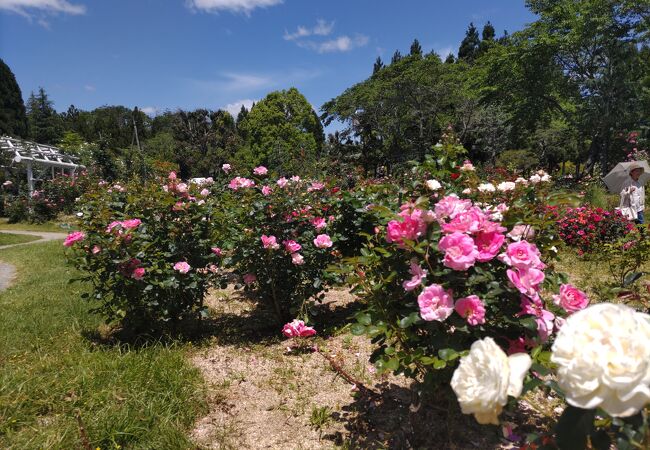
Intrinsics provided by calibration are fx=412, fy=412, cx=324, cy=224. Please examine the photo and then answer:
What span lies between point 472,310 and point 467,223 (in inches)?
11.5

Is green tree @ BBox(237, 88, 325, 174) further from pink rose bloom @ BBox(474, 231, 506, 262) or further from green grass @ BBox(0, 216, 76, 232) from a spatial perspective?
pink rose bloom @ BBox(474, 231, 506, 262)

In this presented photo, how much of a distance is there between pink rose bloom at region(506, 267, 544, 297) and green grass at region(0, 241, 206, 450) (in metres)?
1.65

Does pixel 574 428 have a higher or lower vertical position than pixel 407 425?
higher

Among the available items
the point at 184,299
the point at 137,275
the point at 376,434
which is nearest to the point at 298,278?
the point at 184,299

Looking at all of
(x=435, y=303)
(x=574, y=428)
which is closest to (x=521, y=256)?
(x=435, y=303)

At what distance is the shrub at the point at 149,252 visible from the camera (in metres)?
2.92

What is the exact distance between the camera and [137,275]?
2.85 metres

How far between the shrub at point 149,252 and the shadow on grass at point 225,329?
108mm

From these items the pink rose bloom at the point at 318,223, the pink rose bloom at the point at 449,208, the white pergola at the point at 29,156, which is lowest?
the pink rose bloom at the point at 318,223

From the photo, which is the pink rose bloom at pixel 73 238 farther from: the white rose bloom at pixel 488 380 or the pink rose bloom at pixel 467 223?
the white rose bloom at pixel 488 380

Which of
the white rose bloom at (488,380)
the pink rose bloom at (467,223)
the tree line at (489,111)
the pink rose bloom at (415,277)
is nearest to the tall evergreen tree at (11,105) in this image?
the tree line at (489,111)

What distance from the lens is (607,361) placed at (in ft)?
2.16

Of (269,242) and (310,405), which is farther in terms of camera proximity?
(269,242)

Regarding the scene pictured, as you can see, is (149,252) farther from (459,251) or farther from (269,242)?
(459,251)
